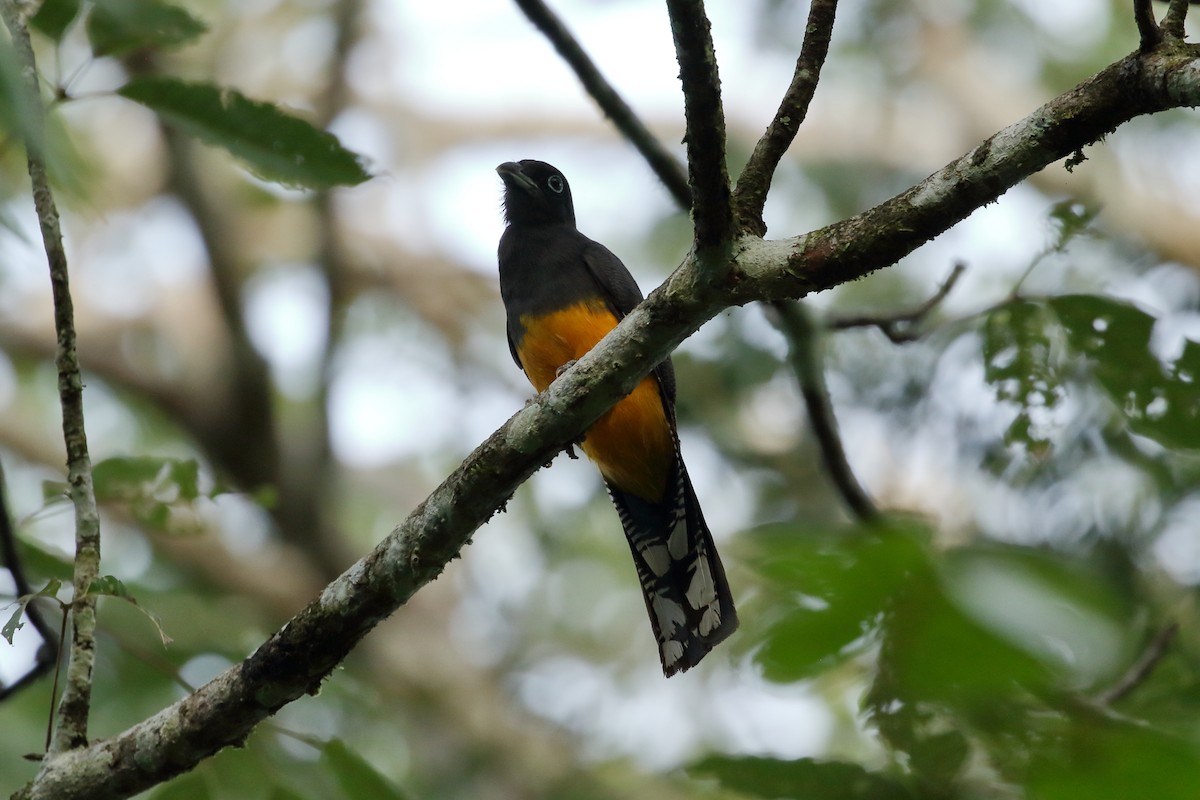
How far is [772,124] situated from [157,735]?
219cm

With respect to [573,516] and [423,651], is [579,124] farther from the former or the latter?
[423,651]

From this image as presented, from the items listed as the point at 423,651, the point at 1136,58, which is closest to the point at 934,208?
the point at 1136,58

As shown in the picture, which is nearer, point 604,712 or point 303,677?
point 303,677

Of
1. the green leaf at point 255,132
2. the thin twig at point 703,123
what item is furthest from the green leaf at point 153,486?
the thin twig at point 703,123

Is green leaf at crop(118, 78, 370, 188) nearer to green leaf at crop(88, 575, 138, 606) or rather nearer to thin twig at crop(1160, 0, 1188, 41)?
green leaf at crop(88, 575, 138, 606)

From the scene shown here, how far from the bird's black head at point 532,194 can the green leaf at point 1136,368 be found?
3.39m

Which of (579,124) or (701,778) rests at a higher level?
(579,124)

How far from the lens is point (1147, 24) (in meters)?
2.04

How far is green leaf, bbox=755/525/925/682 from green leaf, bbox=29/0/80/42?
8.26 feet

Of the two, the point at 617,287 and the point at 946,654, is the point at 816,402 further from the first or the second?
the point at 946,654

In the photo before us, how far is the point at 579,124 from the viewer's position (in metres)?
12.0

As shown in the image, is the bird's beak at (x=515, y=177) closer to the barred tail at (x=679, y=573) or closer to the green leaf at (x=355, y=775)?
the barred tail at (x=679, y=573)

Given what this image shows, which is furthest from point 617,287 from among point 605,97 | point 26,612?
point 26,612

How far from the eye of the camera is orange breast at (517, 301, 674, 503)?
4.93m
